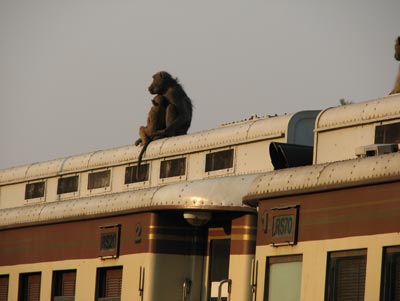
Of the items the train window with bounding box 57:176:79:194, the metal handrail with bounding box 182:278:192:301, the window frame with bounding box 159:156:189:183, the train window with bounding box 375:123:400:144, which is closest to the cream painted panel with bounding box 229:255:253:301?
the metal handrail with bounding box 182:278:192:301

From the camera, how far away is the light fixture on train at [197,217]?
14.9 m

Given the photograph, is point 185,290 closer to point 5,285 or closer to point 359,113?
point 359,113

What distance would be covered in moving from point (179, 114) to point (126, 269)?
181 inches

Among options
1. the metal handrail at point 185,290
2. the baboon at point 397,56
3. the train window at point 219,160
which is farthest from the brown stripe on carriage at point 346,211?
the train window at point 219,160

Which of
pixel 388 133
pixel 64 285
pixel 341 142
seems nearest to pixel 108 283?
pixel 64 285

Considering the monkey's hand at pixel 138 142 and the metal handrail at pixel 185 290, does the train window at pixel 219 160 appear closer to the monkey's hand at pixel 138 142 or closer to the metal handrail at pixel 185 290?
the metal handrail at pixel 185 290

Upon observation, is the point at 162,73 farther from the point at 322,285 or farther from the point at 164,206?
the point at 322,285

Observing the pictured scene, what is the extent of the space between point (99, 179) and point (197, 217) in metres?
4.87

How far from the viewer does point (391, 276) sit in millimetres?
11523

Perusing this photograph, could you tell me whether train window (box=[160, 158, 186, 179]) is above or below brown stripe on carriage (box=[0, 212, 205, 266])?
above

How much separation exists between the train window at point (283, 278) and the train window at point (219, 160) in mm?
3453

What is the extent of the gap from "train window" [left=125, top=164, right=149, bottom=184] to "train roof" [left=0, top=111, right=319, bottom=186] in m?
0.14

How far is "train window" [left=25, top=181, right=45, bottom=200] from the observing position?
69.4 feet

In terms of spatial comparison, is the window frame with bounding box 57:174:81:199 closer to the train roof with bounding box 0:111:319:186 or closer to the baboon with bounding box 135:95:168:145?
the train roof with bounding box 0:111:319:186
